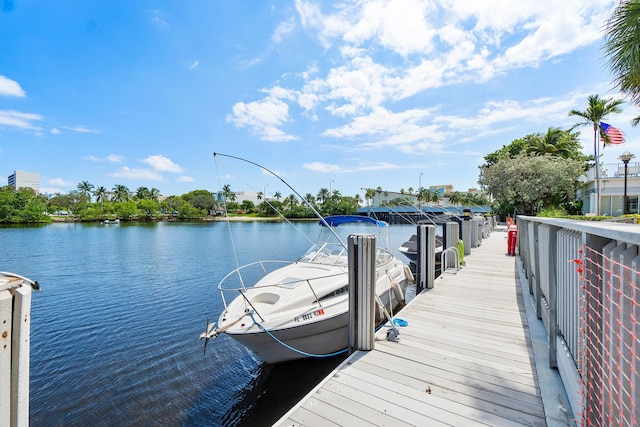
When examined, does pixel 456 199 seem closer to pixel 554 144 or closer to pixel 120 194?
pixel 554 144

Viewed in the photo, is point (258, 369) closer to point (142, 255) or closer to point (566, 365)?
point (566, 365)

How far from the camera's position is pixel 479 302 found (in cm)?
588

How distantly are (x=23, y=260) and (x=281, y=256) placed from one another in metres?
15.6

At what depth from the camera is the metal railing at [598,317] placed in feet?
4.71

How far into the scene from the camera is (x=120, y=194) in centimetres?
8712

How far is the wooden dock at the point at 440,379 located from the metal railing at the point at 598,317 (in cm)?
51

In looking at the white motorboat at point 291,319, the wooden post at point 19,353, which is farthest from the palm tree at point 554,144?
the wooden post at point 19,353

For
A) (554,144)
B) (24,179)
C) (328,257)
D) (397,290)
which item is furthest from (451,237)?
(24,179)

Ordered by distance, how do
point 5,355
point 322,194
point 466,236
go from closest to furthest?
1. point 5,355
2. point 466,236
3. point 322,194

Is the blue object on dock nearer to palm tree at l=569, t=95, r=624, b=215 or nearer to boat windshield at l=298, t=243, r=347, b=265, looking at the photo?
boat windshield at l=298, t=243, r=347, b=265

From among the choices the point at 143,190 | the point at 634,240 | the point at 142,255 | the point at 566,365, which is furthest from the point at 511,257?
the point at 143,190

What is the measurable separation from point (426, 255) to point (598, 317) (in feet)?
16.5

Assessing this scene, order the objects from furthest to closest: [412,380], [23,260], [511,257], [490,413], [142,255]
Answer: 1. [142,255]
2. [23,260]
3. [511,257]
4. [412,380]
5. [490,413]

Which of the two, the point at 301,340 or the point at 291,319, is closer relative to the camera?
the point at 291,319
